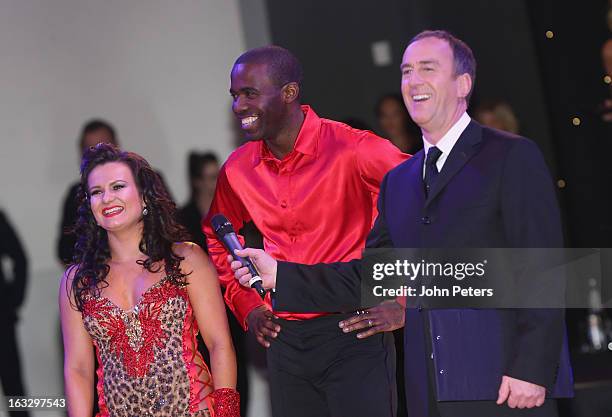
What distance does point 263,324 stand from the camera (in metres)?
3.72

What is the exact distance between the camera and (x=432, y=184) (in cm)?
299

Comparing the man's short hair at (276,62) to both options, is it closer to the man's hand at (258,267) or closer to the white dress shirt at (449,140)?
the man's hand at (258,267)

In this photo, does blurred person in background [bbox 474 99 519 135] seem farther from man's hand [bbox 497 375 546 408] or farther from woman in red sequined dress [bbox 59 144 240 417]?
man's hand [bbox 497 375 546 408]

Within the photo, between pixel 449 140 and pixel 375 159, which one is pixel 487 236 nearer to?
pixel 449 140

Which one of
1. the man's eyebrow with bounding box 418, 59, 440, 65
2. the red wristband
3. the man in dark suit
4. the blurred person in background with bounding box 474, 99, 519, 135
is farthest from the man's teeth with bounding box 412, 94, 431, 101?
the blurred person in background with bounding box 474, 99, 519, 135

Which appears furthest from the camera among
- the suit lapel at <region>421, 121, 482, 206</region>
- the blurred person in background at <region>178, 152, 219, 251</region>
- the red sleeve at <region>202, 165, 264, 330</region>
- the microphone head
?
the blurred person in background at <region>178, 152, 219, 251</region>

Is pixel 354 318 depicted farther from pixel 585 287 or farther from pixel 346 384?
pixel 585 287

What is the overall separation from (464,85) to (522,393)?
0.95 metres

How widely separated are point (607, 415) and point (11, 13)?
3.94 meters

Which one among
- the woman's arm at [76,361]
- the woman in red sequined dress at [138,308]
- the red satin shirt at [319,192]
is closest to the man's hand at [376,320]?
the red satin shirt at [319,192]

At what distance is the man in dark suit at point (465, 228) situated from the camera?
9.11 feet

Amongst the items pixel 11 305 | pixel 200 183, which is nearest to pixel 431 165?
pixel 200 183

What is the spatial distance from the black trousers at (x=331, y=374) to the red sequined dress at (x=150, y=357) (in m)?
0.33

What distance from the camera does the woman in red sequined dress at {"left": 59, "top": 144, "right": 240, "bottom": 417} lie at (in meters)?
3.68
